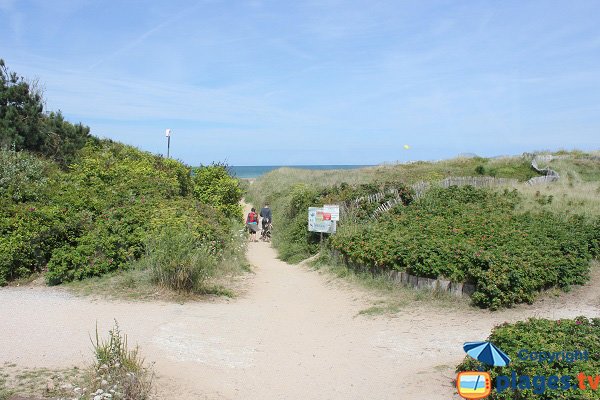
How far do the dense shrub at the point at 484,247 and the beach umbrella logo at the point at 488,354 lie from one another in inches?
194

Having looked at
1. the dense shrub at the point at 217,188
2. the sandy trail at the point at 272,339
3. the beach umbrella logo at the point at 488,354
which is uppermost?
the dense shrub at the point at 217,188

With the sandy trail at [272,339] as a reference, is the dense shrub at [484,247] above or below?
above

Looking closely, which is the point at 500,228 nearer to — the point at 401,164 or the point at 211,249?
the point at 211,249

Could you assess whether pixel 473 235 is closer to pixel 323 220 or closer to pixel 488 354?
pixel 323 220

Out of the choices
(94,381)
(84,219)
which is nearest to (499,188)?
(84,219)

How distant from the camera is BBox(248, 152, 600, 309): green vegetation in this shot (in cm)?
960

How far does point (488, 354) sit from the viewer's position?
4406 mm

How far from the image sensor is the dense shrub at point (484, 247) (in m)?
9.38

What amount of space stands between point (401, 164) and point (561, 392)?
38588mm

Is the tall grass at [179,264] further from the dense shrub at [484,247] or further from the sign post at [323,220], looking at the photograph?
the sign post at [323,220]

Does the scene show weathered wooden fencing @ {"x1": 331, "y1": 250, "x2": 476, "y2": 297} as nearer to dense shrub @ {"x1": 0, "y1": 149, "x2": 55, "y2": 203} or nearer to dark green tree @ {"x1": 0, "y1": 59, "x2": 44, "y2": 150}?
dense shrub @ {"x1": 0, "y1": 149, "x2": 55, "y2": 203}

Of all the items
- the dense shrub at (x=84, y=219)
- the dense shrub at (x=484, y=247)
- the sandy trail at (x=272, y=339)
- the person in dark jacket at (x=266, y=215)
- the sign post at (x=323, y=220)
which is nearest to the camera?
the sandy trail at (x=272, y=339)

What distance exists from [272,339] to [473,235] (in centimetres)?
583

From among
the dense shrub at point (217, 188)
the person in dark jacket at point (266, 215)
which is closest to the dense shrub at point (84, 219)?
the dense shrub at point (217, 188)
